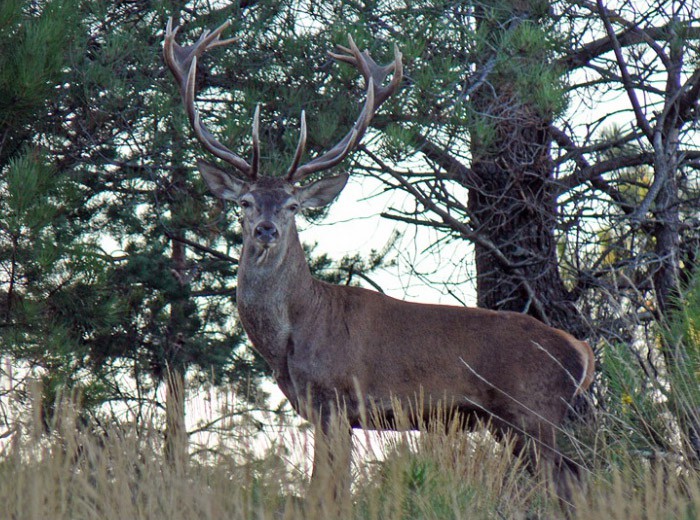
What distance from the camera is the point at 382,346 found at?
6.98 meters

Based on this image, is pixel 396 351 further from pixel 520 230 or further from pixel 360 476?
pixel 520 230

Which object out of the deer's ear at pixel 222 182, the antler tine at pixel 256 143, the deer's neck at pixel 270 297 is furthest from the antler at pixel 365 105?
the deer's neck at pixel 270 297

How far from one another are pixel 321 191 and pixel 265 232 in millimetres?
796

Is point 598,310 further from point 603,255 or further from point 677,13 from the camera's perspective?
point 677,13

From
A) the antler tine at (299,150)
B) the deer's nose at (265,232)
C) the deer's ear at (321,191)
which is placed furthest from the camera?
the deer's ear at (321,191)

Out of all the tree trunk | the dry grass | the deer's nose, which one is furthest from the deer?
the tree trunk

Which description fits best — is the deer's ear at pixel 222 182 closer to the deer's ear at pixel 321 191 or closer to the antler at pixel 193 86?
the antler at pixel 193 86

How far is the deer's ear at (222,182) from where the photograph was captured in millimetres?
7273

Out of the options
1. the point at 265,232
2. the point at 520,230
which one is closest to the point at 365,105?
the point at 265,232

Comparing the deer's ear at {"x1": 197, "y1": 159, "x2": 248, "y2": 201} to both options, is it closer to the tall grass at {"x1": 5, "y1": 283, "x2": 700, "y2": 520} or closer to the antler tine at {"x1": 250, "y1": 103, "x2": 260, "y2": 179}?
the antler tine at {"x1": 250, "y1": 103, "x2": 260, "y2": 179}

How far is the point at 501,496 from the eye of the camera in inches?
205

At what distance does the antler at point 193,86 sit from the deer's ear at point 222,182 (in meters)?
0.08

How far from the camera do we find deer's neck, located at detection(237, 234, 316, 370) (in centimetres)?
693

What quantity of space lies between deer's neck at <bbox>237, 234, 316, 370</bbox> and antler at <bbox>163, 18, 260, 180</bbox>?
Result: 55 cm
